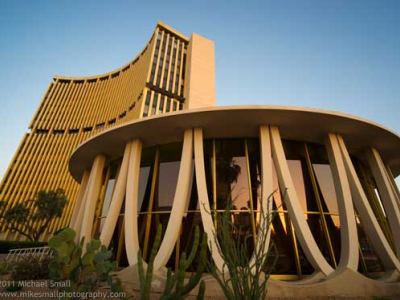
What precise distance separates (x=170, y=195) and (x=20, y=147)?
60244mm

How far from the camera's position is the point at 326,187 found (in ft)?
35.1

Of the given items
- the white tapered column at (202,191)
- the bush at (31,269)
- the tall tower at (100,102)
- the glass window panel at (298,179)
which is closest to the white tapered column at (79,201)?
the bush at (31,269)

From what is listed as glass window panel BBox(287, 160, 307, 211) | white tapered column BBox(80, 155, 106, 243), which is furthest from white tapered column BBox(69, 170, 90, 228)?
glass window panel BBox(287, 160, 307, 211)

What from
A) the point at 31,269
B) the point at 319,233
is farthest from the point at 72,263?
the point at 319,233

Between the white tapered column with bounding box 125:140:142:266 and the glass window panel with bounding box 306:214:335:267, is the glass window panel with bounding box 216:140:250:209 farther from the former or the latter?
the white tapered column with bounding box 125:140:142:266

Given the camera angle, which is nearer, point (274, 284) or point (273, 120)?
point (274, 284)

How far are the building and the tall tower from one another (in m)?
21.9

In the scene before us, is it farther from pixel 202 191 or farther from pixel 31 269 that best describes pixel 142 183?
pixel 31 269

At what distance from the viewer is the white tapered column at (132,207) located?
28.0 ft

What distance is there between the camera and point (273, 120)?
9672mm

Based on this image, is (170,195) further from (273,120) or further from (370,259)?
(370,259)

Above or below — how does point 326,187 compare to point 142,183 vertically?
below

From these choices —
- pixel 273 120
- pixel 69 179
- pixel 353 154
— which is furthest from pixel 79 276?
pixel 69 179

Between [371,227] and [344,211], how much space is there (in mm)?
1287
